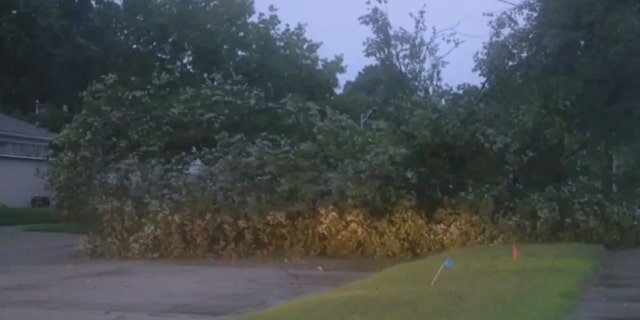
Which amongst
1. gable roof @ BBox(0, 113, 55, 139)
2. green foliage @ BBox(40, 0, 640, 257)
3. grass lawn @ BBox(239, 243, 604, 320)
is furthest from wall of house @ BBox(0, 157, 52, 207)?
grass lawn @ BBox(239, 243, 604, 320)

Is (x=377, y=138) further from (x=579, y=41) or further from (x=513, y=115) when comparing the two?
(x=579, y=41)

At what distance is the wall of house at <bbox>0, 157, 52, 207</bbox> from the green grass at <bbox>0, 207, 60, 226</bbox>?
2378mm

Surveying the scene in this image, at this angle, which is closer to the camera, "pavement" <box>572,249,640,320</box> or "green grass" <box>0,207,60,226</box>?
"pavement" <box>572,249,640,320</box>

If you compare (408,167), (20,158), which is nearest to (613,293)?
(408,167)

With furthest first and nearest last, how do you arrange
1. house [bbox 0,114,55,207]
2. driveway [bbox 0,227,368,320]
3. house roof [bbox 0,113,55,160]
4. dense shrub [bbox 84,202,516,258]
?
house [bbox 0,114,55,207] → house roof [bbox 0,113,55,160] → dense shrub [bbox 84,202,516,258] → driveway [bbox 0,227,368,320]

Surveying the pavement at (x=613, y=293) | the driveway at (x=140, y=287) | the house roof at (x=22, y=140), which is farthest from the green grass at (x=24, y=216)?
the pavement at (x=613, y=293)

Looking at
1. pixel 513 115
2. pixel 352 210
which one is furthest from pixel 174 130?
pixel 513 115

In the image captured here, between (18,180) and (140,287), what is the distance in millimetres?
31864

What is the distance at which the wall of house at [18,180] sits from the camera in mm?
48469

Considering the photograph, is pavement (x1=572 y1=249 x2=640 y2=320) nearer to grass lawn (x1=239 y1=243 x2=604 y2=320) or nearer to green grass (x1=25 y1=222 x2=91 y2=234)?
grass lawn (x1=239 y1=243 x2=604 y2=320)

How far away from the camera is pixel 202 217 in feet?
87.9

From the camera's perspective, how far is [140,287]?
65.4 feet

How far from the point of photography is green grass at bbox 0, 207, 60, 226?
4127 cm

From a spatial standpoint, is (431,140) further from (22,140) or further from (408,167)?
(22,140)
